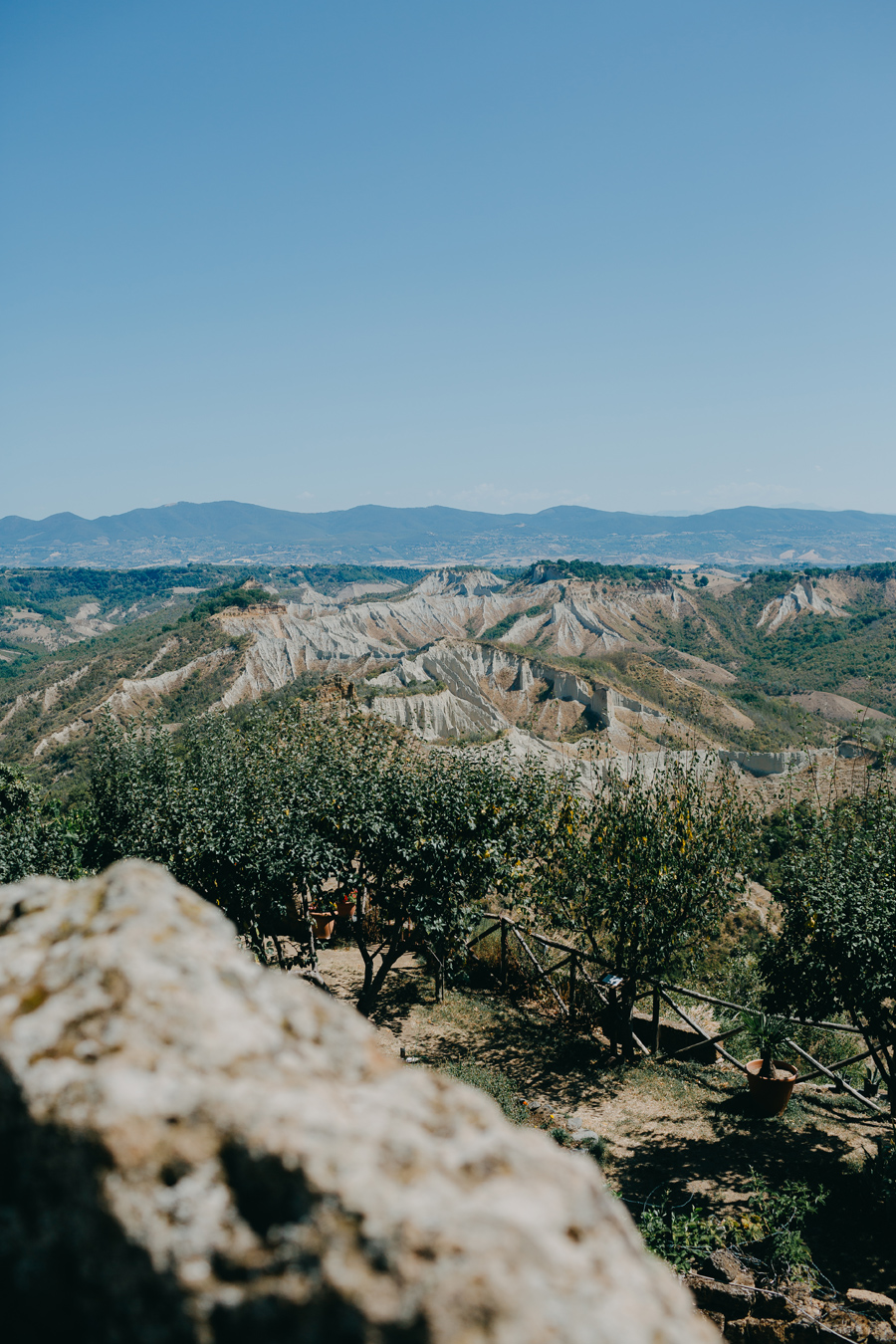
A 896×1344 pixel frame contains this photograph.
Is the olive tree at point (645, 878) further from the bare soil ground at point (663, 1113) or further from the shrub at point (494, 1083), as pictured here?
the shrub at point (494, 1083)

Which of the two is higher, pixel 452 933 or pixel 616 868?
pixel 616 868

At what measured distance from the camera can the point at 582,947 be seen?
1822cm

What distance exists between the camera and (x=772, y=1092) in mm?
13344

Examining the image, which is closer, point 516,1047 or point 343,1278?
point 343,1278

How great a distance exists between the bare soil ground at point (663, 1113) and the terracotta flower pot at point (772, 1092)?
0.83 feet

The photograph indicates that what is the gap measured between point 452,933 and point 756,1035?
734cm

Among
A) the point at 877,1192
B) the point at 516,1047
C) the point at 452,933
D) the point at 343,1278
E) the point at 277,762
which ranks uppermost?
the point at 343,1278

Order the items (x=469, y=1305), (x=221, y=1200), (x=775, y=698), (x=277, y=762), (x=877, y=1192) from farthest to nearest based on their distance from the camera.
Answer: (x=775, y=698)
(x=277, y=762)
(x=877, y=1192)
(x=221, y=1200)
(x=469, y=1305)

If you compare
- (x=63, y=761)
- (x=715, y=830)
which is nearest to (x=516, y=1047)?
(x=715, y=830)

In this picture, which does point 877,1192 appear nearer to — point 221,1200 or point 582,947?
point 582,947

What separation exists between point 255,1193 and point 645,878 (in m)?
13.6

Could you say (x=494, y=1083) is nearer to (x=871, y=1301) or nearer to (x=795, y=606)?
(x=871, y=1301)

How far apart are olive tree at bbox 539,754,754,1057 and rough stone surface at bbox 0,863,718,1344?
41.9 ft

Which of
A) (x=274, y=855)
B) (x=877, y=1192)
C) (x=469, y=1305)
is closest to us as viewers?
(x=469, y=1305)
